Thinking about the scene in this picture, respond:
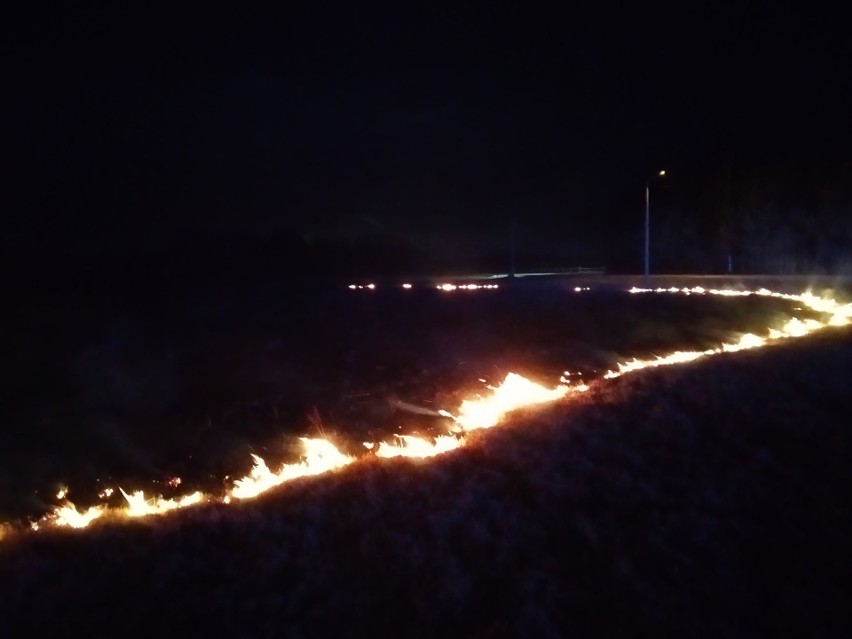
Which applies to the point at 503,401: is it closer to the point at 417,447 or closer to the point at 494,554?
the point at 417,447

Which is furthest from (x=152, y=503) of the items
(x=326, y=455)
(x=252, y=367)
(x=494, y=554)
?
(x=252, y=367)

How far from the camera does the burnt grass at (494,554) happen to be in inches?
254

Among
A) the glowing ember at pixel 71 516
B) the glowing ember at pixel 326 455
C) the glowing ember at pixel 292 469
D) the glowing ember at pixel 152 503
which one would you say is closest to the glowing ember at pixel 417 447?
the glowing ember at pixel 326 455

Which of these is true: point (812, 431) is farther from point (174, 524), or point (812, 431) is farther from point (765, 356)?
point (174, 524)

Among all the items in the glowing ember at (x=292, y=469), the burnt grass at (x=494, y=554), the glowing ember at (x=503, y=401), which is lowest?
the burnt grass at (x=494, y=554)

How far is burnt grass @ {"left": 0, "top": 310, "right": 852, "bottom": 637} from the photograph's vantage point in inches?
254

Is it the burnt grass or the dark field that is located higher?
the dark field

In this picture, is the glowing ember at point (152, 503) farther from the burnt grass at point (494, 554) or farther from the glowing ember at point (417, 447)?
the glowing ember at point (417, 447)

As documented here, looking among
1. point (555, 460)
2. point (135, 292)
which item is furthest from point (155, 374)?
point (135, 292)

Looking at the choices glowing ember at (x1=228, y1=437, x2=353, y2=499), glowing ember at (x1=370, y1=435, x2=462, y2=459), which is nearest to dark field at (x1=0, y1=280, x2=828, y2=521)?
glowing ember at (x1=228, y1=437, x2=353, y2=499)

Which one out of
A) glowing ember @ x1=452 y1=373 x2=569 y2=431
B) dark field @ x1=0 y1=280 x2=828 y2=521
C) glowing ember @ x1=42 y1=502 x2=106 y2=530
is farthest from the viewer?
glowing ember @ x1=452 y1=373 x2=569 y2=431

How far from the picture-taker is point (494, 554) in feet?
23.6

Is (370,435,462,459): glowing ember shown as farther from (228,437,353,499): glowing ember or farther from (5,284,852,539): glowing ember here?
(228,437,353,499): glowing ember

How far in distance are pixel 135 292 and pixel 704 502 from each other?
2504 cm
